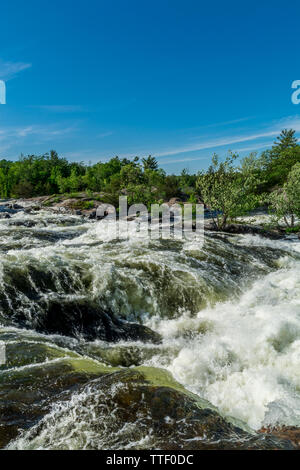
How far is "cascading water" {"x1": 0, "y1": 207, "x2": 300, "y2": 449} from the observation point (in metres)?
3.14

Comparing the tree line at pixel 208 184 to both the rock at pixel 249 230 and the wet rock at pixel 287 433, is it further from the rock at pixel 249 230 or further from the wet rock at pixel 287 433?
the wet rock at pixel 287 433

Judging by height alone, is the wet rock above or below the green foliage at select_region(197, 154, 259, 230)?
below

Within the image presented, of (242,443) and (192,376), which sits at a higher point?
(242,443)

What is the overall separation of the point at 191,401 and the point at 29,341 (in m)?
3.35

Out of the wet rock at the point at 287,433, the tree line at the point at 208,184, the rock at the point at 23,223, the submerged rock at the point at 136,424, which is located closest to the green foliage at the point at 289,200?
the tree line at the point at 208,184

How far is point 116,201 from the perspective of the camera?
140 ft

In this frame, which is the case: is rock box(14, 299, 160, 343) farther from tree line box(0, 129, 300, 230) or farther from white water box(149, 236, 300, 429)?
tree line box(0, 129, 300, 230)

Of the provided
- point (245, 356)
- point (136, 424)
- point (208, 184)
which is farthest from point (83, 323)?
point (208, 184)

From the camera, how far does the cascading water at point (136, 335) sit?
3143 millimetres

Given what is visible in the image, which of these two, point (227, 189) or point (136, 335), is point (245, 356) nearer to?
point (136, 335)

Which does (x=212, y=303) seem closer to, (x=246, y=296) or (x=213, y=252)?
(x=246, y=296)

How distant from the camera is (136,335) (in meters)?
7.35

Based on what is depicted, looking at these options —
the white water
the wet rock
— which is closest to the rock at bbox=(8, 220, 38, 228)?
the white water
